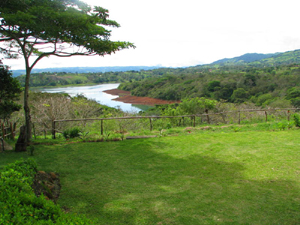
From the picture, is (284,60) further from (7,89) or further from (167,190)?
(167,190)

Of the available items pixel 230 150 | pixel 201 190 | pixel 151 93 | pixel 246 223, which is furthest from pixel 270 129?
pixel 151 93

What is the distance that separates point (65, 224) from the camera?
2.33 metres

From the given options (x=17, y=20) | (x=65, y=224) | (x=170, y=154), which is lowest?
(x=170, y=154)

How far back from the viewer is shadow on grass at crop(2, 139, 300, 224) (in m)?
3.45

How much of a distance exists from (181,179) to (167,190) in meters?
0.67

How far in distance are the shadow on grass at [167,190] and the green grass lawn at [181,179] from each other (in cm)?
1

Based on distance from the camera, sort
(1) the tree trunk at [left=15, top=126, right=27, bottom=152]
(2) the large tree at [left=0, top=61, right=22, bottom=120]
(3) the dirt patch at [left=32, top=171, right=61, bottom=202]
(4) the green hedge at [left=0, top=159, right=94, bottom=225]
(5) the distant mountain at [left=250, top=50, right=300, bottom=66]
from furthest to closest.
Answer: (5) the distant mountain at [left=250, top=50, right=300, bottom=66] → (2) the large tree at [left=0, top=61, right=22, bottom=120] → (1) the tree trunk at [left=15, top=126, right=27, bottom=152] → (3) the dirt patch at [left=32, top=171, right=61, bottom=202] → (4) the green hedge at [left=0, top=159, right=94, bottom=225]

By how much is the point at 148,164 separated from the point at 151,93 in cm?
5702

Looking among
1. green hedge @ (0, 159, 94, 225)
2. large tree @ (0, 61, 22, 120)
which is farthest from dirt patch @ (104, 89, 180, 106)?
green hedge @ (0, 159, 94, 225)

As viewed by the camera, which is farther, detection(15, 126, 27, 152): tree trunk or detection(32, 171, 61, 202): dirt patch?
detection(15, 126, 27, 152): tree trunk

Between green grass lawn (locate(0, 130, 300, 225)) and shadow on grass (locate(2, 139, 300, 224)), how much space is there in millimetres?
14

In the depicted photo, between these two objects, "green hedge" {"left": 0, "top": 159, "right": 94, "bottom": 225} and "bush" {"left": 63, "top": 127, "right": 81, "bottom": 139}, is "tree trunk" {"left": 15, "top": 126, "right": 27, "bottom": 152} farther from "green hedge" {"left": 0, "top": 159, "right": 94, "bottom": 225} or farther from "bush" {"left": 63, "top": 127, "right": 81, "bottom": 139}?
"green hedge" {"left": 0, "top": 159, "right": 94, "bottom": 225}

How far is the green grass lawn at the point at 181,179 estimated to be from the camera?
3.53m

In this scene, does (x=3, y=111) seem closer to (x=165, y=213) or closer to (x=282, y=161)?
(x=165, y=213)
